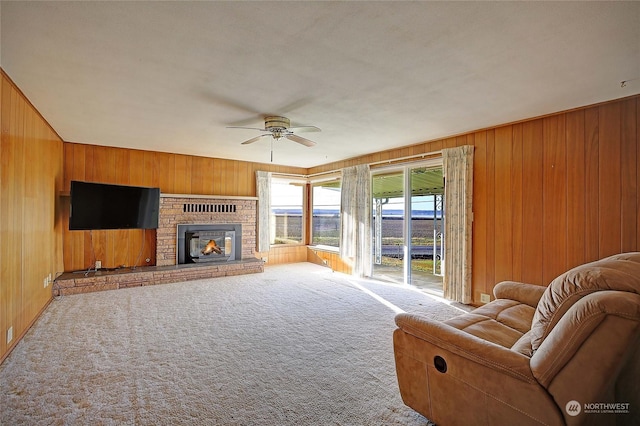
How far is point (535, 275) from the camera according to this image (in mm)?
3717

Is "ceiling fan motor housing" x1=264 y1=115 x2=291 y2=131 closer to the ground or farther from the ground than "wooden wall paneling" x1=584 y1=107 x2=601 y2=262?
farther from the ground

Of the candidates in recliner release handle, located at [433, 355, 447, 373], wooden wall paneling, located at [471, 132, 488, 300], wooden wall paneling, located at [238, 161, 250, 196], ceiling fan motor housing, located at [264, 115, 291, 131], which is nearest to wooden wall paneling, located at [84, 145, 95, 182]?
wooden wall paneling, located at [238, 161, 250, 196]

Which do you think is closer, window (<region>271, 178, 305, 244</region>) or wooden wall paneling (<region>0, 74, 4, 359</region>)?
wooden wall paneling (<region>0, 74, 4, 359</region>)

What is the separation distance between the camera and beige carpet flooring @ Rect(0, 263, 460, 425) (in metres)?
2.03

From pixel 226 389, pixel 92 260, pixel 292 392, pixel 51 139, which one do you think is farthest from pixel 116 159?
pixel 292 392

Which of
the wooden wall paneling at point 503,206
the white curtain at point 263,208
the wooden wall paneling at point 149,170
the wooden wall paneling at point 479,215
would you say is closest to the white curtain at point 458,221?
the wooden wall paneling at point 479,215

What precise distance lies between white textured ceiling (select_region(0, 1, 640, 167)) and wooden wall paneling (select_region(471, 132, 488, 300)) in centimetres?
54

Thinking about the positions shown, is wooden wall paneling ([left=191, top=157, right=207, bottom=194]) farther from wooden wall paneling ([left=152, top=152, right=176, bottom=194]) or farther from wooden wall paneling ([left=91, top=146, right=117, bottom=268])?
wooden wall paneling ([left=91, top=146, right=117, bottom=268])

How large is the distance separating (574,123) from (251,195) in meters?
6.02

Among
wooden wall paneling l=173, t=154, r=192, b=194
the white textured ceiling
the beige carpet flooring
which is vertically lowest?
the beige carpet flooring

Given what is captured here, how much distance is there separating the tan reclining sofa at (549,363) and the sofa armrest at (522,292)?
0.80 metres

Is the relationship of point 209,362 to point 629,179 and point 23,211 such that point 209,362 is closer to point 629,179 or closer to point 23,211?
point 23,211

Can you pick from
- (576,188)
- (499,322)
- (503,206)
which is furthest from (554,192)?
(499,322)

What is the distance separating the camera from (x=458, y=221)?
4480mm
